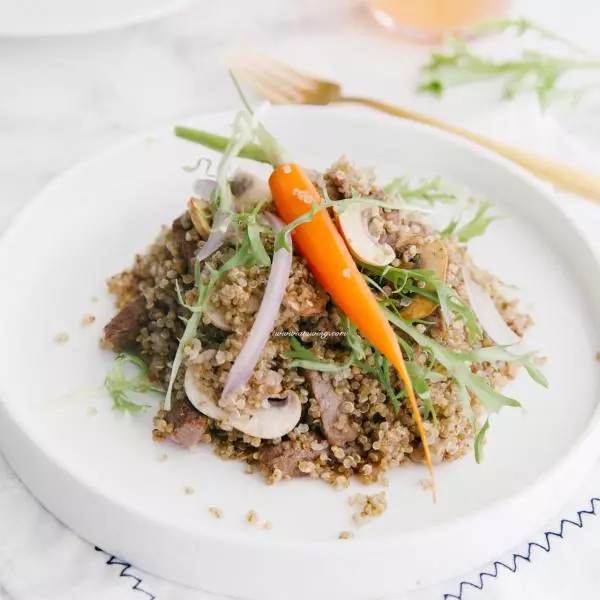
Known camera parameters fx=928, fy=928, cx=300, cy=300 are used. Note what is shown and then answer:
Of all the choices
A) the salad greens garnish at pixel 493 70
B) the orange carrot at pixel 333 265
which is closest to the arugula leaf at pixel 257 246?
the orange carrot at pixel 333 265

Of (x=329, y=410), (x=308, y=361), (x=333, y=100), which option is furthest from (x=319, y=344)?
(x=333, y=100)

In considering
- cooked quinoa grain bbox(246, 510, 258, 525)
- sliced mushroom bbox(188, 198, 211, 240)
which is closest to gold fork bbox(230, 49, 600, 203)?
sliced mushroom bbox(188, 198, 211, 240)

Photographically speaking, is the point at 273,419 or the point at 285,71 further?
the point at 285,71

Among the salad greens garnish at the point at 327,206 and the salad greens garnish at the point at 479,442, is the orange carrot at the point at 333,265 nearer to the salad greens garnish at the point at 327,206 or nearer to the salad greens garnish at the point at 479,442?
the salad greens garnish at the point at 327,206

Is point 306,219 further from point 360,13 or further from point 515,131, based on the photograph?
point 360,13

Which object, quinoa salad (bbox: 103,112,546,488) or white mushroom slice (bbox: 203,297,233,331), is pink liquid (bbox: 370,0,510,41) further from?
white mushroom slice (bbox: 203,297,233,331)

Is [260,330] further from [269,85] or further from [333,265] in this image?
[269,85]
